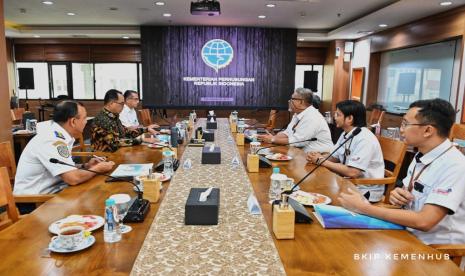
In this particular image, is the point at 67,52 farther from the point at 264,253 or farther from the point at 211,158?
the point at 264,253

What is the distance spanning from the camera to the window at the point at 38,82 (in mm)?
9836

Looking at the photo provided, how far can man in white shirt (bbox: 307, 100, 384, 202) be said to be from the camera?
2461 mm

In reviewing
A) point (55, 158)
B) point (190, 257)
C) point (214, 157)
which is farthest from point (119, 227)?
point (214, 157)

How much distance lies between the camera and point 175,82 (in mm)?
8289

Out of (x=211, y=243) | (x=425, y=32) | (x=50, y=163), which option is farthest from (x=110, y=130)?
(x=425, y=32)

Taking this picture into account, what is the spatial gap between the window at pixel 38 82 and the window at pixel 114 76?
4.55ft

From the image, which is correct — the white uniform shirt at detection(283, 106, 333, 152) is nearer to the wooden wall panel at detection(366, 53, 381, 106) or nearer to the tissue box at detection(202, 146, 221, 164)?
the tissue box at detection(202, 146, 221, 164)

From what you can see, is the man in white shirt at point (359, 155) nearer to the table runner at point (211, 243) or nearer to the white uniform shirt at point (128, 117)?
the table runner at point (211, 243)

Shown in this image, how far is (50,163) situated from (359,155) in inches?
76.8

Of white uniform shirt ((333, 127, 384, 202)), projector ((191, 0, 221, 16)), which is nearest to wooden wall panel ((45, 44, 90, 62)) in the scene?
projector ((191, 0, 221, 16))

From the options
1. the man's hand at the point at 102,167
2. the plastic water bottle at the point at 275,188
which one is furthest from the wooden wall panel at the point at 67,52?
the plastic water bottle at the point at 275,188

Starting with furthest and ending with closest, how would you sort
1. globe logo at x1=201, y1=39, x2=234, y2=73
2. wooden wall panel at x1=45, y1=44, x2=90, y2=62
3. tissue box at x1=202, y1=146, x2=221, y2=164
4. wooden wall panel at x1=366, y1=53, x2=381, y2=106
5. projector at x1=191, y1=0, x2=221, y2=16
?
wooden wall panel at x1=45, y1=44, x2=90, y2=62 < globe logo at x1=201, y1=39, x2=234, y2=73 < wooden wall panel at x1=366, y1=53, x2=381, y2=106 < projector at x1=191, y1=0, x2=221, y2=16 < tissue box at x1=202, y1=146, x2=221, y2=164

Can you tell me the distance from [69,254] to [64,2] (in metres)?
5.56

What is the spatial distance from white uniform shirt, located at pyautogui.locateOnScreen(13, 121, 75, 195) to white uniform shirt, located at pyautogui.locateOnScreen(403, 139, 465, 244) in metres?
1.91
